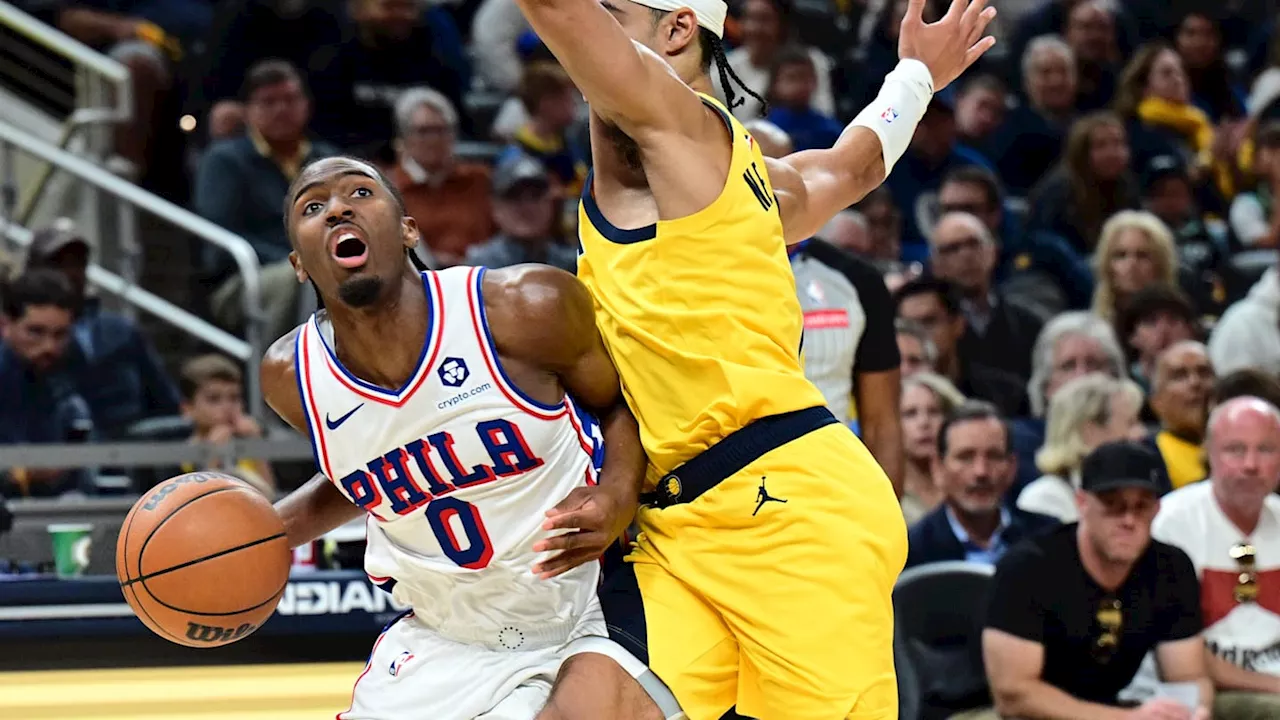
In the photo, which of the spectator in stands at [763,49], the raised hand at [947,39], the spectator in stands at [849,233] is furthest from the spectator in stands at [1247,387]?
the spectator in stands at [763,49]

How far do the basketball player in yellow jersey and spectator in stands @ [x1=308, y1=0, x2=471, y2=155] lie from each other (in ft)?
18.6

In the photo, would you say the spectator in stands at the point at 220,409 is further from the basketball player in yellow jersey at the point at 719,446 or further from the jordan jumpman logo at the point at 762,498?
the jordan jumpman logo at the point at 762,498

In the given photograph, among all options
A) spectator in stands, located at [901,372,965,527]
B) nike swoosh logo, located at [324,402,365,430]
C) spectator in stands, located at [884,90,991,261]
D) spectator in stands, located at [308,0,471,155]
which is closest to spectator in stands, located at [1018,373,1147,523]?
spectator in stands, located at [901,372,965,527]

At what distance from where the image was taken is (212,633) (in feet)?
11.7

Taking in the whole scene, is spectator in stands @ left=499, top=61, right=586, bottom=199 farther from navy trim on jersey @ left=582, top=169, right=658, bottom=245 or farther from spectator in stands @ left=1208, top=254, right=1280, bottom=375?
navy trim on jersey @ left=582, top=169, right=658, bottom=245

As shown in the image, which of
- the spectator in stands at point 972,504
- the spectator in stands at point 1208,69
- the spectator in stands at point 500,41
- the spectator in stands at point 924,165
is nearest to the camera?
the spectator in stands at point 972,504

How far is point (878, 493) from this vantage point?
3.48 meters

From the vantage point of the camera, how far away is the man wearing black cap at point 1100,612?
213 inches

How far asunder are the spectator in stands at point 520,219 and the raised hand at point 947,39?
12.1 feet

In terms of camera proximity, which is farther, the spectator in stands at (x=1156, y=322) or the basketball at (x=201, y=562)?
the spectator in stands at (x=1156, y=322)

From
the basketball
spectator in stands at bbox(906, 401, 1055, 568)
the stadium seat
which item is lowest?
the stadium seat

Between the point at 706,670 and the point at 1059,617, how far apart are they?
2366mm

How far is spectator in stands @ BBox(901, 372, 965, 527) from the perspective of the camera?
6.79 metres

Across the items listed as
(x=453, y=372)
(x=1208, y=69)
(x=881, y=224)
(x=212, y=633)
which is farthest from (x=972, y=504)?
(x=1208, y=69)
